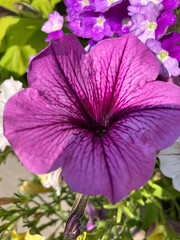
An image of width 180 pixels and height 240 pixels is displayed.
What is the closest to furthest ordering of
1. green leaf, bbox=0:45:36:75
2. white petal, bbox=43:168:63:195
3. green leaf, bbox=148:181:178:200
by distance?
white petal, bbox=43:168:63:195
green leaf, bbox=148:181:178:200
green leaf, bbox=0:45:36:75

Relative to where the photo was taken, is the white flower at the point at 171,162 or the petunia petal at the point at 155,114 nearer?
the petunia petal at the point at 155,114

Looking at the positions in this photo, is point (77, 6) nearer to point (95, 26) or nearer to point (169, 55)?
point (95, 26)

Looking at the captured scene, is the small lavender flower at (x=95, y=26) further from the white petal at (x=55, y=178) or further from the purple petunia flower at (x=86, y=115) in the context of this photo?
the white petal at (x=55, y=178)

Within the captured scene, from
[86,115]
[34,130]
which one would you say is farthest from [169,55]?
[34,130]

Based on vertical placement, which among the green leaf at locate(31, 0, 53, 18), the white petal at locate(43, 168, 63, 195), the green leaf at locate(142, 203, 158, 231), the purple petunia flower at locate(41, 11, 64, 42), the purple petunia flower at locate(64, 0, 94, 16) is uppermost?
the purple petunia flower at locate(64, 0, 94, 16)

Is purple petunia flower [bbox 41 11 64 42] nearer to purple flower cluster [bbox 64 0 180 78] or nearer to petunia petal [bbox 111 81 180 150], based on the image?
purple flower cluster [bbox 64 0 180 78]

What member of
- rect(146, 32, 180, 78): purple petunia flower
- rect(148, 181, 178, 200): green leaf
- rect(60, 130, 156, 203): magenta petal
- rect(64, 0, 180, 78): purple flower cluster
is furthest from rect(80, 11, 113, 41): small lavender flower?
rect(148, 181, 178, 200): green leaf

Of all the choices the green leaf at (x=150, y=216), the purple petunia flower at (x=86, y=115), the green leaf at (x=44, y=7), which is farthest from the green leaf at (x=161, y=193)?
the green leaf at (x=44, y=7)

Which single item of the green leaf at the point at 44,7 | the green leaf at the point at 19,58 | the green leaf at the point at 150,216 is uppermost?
the green leaf at the point at 44,7
